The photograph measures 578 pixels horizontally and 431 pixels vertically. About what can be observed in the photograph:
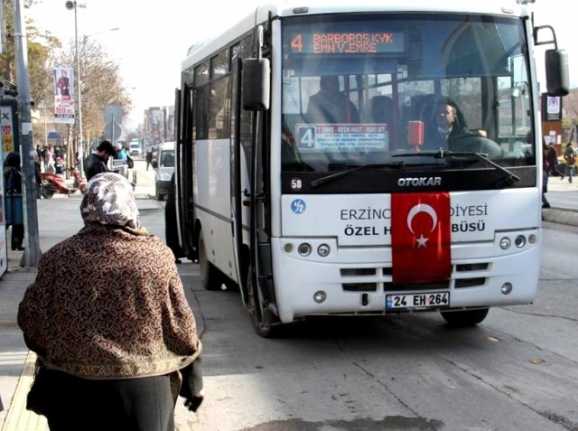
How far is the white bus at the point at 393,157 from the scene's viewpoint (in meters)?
7.25

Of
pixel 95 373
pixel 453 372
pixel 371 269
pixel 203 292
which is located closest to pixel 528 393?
pixel 453 372

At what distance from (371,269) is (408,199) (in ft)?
2.12

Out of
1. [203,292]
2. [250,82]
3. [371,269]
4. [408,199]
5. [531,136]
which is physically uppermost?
[250,82]

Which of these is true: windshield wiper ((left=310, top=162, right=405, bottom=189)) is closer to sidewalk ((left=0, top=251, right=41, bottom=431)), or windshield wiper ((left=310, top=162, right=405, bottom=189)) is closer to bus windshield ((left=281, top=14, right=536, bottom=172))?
bus windshield ((left=281, top=14, right=536, bottom=172))

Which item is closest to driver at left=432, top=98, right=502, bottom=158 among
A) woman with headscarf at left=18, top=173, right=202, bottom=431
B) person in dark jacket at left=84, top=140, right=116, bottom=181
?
woman with headscarf at left=18, top=173, right=202, bottom=431

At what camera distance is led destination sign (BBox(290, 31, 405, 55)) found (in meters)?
7.34

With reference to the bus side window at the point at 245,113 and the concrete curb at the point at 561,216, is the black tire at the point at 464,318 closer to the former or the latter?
the bus side window at the point at 245,113

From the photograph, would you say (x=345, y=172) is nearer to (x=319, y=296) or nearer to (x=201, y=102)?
(x=319, y=296)

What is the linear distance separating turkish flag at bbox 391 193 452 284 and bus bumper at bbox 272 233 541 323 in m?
0.11

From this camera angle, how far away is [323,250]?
23.9ft

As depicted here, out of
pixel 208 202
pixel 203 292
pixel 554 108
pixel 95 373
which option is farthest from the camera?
pixel 554 108

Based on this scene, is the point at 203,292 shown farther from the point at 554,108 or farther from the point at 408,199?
the point at 554,108

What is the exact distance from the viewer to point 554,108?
62.2 ft

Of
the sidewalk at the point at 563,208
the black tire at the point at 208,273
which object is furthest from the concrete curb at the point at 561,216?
the black tire at the point at 208,273
